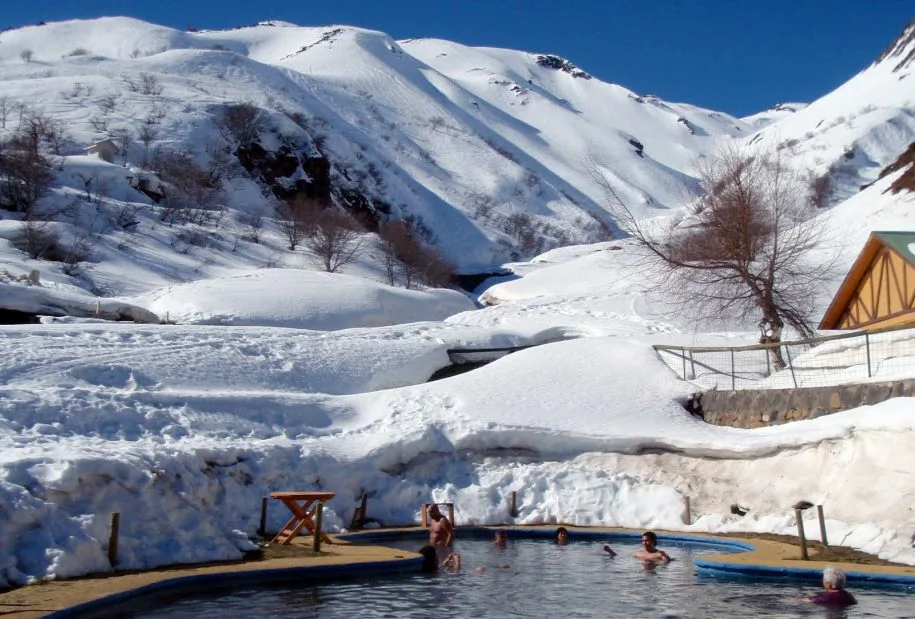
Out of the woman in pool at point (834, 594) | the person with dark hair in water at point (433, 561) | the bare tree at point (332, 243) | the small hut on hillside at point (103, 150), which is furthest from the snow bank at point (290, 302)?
the small hut on hillside at point (103, 150)

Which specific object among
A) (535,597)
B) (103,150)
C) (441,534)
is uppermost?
(103,150)

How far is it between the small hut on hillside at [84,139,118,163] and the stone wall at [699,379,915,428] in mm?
54915

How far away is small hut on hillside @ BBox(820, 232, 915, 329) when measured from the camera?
2217 cm

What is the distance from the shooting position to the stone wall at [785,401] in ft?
55.0

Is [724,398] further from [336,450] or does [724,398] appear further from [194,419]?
[194,419]

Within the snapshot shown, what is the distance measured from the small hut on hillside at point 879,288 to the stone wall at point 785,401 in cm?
478

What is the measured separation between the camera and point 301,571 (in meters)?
12.2

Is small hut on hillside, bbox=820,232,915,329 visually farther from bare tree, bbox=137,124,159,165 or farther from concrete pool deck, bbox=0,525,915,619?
bare tree, bbox=137,124,159,165

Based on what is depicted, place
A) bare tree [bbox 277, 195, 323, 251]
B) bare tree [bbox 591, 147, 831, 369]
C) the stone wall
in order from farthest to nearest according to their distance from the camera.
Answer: bare tree [bbox 277, 195, 323, 251]
bare tree [bbox 591, 147, 831, 369]
the stone wall

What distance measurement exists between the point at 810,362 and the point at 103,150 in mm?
55755

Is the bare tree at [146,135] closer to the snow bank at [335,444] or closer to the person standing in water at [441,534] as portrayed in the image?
the snow bank at [335,444]

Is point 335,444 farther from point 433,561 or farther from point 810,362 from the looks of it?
point 810,362

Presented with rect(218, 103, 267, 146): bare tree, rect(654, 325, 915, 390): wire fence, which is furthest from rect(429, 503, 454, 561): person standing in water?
rect(218, 103, 267, 146): bare tree

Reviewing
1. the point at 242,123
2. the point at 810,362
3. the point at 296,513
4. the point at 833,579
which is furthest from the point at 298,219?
the point at 833,579
